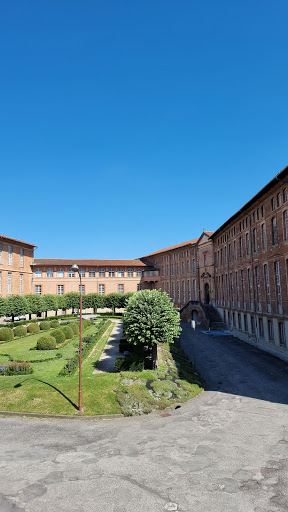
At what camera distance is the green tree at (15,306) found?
45.6m

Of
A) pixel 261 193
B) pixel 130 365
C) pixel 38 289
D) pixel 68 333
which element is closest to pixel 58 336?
pixel 68 333

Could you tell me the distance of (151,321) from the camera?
69.1 ft

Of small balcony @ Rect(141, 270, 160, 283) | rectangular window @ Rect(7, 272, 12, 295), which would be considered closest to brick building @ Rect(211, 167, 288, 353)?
small balcony @ Rect(141, 270, 160, 283)

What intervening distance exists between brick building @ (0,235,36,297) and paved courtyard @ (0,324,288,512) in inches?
1806

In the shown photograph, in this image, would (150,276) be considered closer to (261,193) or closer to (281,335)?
(261,193)

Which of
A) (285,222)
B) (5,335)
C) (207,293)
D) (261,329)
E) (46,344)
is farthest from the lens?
(207,293)

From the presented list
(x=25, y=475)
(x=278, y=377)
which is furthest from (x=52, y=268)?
(x=25, y=475)

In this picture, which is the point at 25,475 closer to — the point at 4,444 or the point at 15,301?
the point at 4,444

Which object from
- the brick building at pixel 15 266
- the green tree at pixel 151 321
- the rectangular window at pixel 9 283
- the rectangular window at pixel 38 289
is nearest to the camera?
the green tree at pixel 151 321

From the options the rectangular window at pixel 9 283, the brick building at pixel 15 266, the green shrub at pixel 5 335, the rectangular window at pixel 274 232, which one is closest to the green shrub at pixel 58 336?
the green shrub at pixel 5 335

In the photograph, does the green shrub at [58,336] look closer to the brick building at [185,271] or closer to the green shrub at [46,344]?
the green shrub at [46,344]

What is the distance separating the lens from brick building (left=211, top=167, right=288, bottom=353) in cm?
2992

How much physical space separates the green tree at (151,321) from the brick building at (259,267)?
45.7 feet

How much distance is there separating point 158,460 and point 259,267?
92.4 feet
